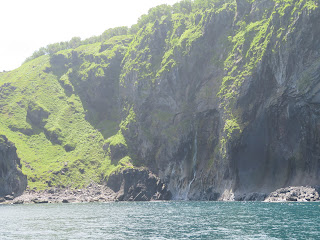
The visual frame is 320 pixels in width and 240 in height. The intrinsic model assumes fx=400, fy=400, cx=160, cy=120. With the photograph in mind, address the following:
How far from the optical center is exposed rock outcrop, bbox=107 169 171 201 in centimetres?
12962

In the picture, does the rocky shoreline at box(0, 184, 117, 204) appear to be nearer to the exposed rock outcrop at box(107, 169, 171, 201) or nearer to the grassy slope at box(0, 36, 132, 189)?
the exposed rock outcrop at box(107, 169, 171, 201)

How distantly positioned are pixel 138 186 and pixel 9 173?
4256cm

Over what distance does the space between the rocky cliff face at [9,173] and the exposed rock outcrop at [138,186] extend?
30670mm

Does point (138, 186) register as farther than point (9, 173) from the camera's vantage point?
Yes

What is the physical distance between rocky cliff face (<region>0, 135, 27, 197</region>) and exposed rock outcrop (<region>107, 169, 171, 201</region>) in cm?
3067

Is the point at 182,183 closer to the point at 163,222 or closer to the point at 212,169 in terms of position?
the point at 212,169

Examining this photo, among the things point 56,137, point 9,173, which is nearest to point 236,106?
point 9,173

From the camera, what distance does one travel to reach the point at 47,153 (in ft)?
532

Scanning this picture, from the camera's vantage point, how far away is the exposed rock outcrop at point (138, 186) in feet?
425

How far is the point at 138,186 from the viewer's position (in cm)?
13200

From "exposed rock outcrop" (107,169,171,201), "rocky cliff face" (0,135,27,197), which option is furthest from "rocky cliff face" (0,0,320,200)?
"rocky cliff face" (0,135,27,197)

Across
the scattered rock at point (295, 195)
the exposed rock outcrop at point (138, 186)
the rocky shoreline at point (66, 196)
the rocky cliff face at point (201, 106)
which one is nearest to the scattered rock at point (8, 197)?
the rocky shoreline at point (66, 196)

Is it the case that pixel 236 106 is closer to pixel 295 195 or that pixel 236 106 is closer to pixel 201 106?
pixel 201 106

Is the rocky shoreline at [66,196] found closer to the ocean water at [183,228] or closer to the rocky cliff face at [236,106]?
the rocky cliff face at [236,106]
